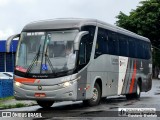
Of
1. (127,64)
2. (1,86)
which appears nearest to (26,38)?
(127,64)

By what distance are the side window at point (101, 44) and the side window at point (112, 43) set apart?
0.45 metres

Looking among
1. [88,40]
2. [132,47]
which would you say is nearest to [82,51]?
[88,40]

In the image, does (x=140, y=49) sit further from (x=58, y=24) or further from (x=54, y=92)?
(x=54, y=92)

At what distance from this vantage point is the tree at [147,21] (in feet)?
198

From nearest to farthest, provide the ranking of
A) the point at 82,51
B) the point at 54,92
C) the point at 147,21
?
1. the point at 54,92
2. the point at 82,51
3. the point at 147,21

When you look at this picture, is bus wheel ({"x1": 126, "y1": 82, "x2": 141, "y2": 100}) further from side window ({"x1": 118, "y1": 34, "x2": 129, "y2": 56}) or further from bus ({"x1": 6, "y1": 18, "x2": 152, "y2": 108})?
bus ({"x1": 6, "y1": 18, "x2": 152, "y2": 108})

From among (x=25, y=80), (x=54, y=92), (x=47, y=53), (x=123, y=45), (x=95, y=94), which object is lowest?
(x=95, y=94)

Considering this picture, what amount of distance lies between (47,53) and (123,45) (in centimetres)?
599

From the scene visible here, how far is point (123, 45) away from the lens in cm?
2011

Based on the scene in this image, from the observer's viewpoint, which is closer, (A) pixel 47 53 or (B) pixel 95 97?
(A) pixel 47 53

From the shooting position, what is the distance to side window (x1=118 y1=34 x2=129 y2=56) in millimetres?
19703

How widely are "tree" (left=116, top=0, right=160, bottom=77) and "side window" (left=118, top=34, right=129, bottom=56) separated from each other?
40.2 m

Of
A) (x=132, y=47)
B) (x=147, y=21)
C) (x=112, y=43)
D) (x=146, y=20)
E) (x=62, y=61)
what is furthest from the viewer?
(x=146, y=20)

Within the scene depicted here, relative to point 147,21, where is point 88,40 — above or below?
below
